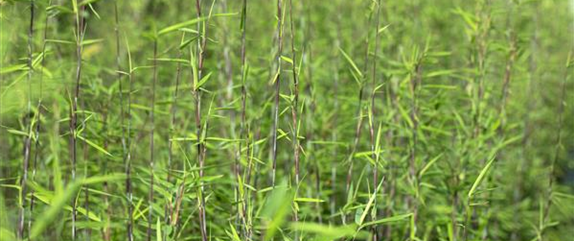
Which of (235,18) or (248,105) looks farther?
(235,18)

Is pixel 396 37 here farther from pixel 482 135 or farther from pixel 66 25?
pixel 66 25

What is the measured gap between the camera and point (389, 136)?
2428 millimetres

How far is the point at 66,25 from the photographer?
396 centimetres

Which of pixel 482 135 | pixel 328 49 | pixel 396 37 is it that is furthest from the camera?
pixel 328 49

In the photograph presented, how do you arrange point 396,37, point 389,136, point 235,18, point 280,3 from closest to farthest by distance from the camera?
1. point 280,3
2. point 389,136
3. point 396,37
4. point 235,18

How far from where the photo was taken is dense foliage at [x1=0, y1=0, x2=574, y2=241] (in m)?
1.64

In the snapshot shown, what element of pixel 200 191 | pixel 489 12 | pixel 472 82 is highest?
pixel 489 12

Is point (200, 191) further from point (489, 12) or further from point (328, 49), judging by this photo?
point (328, 49)

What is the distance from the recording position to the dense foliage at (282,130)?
164 centimetres

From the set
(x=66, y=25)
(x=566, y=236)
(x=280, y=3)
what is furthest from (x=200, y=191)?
(x=66, y=25)

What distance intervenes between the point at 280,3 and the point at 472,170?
1073 millimetres

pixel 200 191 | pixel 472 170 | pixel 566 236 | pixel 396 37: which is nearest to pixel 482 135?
pixel 472 170

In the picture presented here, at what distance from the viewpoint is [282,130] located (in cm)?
238

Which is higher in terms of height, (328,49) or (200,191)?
(328,49)
